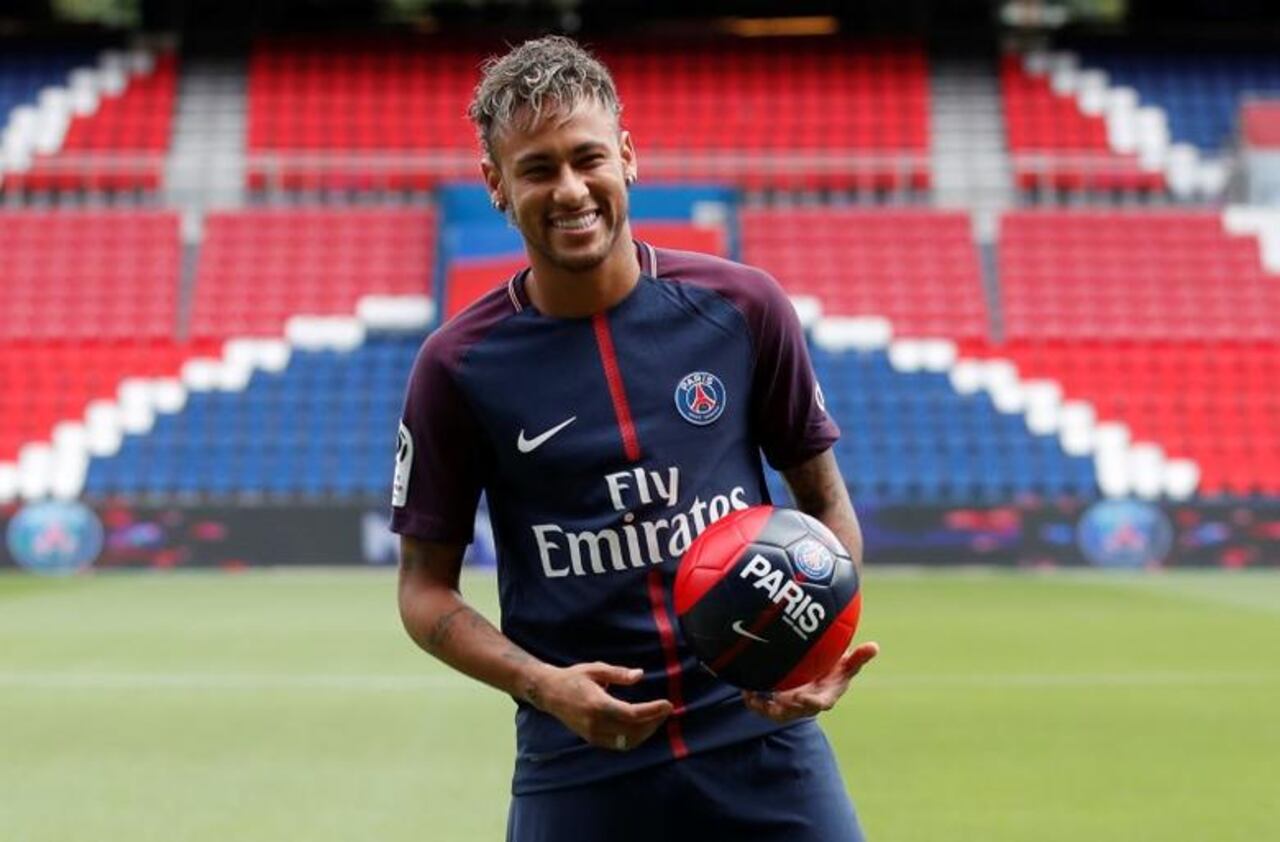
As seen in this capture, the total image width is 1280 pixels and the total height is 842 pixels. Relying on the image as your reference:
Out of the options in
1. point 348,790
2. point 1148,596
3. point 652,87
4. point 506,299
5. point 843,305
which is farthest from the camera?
point 652,87

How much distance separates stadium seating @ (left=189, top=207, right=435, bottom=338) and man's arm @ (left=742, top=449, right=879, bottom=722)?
1976 centimetres

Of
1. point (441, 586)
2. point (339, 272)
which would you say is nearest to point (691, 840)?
point (441, 586)

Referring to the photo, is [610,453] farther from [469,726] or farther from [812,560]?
[469,726]

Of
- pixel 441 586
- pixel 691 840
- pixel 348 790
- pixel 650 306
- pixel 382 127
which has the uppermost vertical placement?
pixel 382 127

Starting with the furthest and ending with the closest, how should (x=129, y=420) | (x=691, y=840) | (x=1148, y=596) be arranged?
1. (x=129, y=420)
2. (x=1148, y=596)
3. (x=691, y=840)

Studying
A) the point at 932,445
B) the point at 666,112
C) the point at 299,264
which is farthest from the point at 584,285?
the point at 666,112

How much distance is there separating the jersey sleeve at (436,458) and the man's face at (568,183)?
12.4 inches

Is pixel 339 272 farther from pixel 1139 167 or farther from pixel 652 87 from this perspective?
pixel 1139 167

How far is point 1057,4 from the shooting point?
28.0 m

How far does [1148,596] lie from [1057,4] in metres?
15.6

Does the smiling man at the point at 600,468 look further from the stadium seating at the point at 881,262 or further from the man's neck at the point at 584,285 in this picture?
the stadium seating at the point at 881,262

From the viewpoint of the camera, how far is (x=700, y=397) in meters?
2.87

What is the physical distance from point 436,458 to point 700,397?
485mm

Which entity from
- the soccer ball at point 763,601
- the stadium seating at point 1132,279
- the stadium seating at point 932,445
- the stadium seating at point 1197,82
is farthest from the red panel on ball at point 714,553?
Result: the stadium seating at point 1197,82
